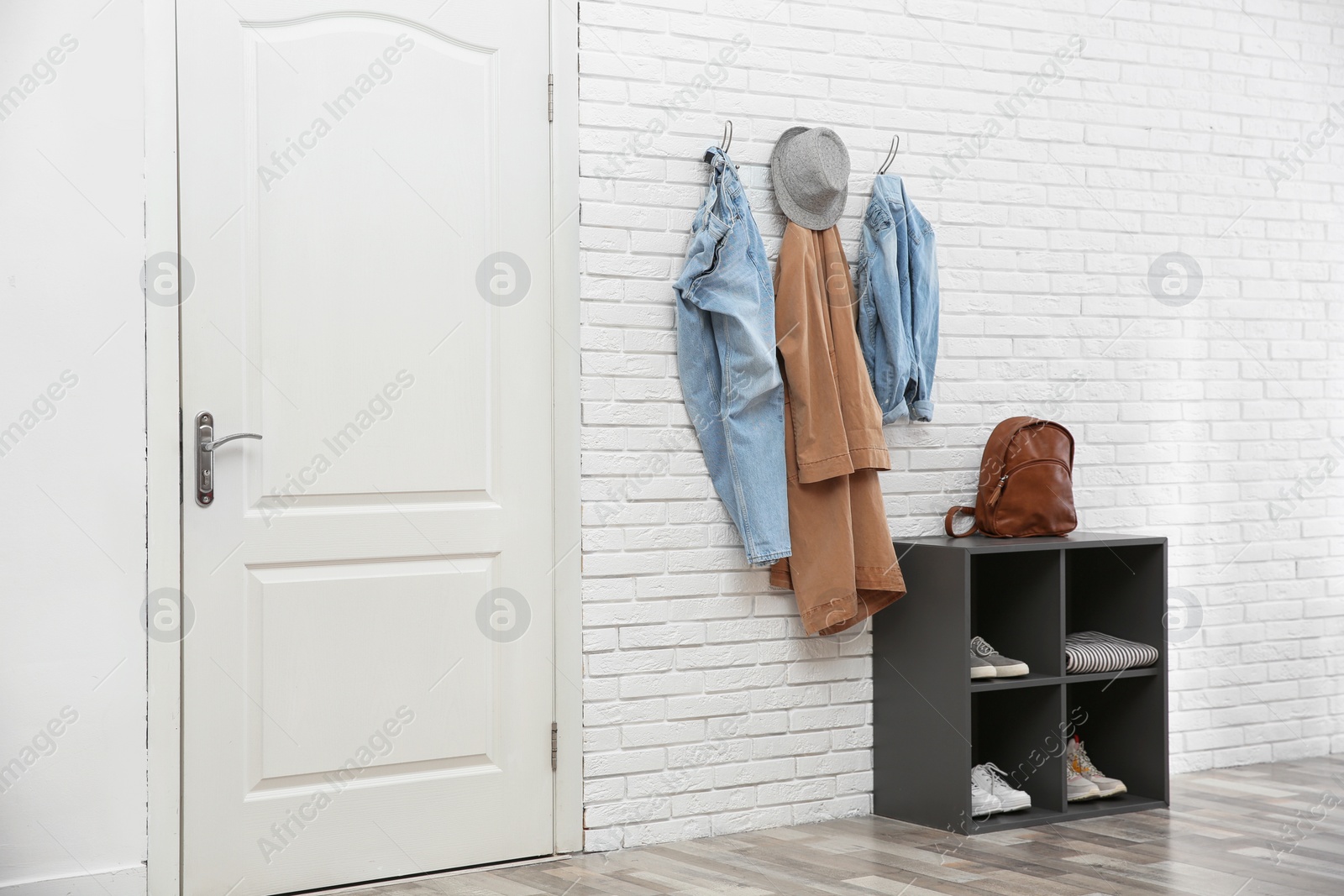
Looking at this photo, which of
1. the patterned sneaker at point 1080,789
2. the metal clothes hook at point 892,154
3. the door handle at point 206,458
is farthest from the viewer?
the metal clothes hook at point 892,154

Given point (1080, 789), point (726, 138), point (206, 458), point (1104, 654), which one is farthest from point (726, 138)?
point (1080, 789)

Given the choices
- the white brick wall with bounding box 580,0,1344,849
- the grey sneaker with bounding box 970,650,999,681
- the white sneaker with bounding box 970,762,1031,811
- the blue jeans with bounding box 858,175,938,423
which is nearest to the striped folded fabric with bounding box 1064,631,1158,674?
the grey sneaker with bounding box 970,650,999,681

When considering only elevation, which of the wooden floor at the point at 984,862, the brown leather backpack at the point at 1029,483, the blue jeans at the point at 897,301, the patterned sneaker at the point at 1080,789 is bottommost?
the wooden floor at the point at 984,862

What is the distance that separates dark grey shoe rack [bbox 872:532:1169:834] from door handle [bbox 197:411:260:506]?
5.42 feet

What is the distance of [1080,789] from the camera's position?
10.3ft

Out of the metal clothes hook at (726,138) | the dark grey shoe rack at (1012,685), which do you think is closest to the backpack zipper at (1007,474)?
the dark grey shoe rack at (1012,685)

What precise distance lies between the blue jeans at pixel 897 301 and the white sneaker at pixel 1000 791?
91 centimetres

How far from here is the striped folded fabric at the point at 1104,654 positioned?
10.2ft

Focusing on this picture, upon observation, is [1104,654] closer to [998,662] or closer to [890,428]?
[998,662]

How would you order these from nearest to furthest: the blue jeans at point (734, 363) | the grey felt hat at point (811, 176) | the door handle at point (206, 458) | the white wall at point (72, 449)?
the white wall at point (72, 449) → the door handle at point (206, 458) → the blue jeans at point (734, 363) → the grey felt hat at point (811, 176)

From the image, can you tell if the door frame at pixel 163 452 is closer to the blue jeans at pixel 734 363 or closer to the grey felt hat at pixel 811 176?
the blue jeans at pixel 734 363

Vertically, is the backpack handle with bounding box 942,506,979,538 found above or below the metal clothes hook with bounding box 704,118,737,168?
below

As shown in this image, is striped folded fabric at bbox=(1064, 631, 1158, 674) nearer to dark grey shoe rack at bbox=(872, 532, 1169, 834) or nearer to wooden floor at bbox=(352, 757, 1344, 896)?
dark grey shoe rack at bbox=(872, 532, 1169, 834)

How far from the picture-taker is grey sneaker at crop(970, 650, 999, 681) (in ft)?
9.80
